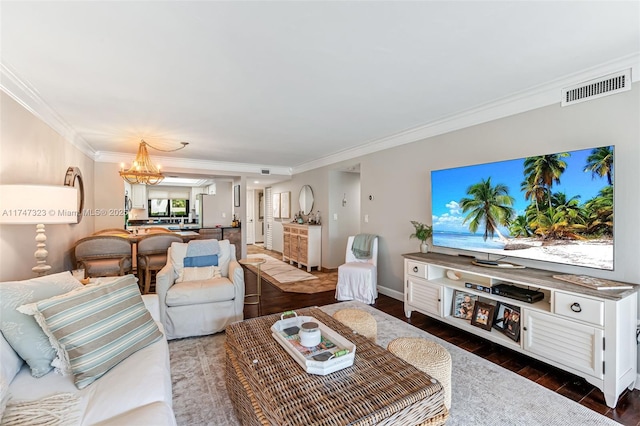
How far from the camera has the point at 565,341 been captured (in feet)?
6.76

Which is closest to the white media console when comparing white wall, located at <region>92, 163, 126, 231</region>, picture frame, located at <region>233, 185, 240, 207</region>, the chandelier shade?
the chandelier shade

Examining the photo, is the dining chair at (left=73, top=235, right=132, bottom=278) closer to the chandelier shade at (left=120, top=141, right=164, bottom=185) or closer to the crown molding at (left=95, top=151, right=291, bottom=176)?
the chandelier shade at (left=120, top=141, right=164, bottom=185)

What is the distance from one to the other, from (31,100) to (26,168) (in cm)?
64

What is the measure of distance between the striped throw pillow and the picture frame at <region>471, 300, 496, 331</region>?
275 centimetres

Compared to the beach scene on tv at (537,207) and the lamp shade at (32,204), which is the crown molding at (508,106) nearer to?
the beach scene on tv at (537,207)

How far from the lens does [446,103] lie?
2.90m

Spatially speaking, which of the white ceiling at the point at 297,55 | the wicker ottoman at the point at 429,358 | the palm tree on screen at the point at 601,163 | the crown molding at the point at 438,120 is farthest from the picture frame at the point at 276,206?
the palm tree on screen at the point at 601,163

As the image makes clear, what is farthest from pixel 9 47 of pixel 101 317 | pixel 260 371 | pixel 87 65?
pixel 260 371

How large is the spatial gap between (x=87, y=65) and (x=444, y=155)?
3547 millimetres

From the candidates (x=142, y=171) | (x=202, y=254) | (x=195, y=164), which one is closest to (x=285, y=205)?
(x=195, y=164)

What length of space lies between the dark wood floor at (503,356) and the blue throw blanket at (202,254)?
0.83 m

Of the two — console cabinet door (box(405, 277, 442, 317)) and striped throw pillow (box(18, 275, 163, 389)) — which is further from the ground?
striped throw pillow (box(18, 275, 163, 389))

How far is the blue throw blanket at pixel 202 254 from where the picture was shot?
3402 mm

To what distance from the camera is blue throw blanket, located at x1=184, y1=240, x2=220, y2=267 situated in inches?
134
